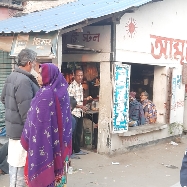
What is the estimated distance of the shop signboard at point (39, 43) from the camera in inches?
209

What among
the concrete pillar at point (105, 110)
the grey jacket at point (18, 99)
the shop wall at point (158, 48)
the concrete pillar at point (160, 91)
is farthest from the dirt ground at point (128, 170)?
the grey jacket at point (18, 99)

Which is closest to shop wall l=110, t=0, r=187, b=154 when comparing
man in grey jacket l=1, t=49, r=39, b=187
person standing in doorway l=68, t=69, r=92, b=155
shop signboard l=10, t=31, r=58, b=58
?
person standing in doorway l=68, t=69, r=92, b=155

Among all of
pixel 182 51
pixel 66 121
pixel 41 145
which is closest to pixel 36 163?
pixel 41 145

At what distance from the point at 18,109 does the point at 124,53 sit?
399cm

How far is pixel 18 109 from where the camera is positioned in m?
3.67

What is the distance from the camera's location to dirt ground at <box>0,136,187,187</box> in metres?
5.57

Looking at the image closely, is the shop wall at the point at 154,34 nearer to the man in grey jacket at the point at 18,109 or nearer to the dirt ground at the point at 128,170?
the dirt ground at the point at 128,170

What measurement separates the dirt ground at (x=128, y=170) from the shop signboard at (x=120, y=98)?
0.69 metres

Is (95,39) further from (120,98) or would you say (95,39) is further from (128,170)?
(128,170)

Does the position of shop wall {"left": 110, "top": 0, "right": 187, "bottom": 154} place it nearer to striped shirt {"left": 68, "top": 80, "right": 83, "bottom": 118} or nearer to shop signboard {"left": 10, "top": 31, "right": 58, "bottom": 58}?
striped shirt {"left": 68, "top": 80, "right": 83, "bottom": 118}

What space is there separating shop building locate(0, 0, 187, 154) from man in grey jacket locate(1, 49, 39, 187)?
5.17ft

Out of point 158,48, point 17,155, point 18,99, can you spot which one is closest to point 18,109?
point 18,99

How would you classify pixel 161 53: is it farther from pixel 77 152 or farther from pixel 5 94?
pixel 5 94

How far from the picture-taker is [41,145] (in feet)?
10.7
